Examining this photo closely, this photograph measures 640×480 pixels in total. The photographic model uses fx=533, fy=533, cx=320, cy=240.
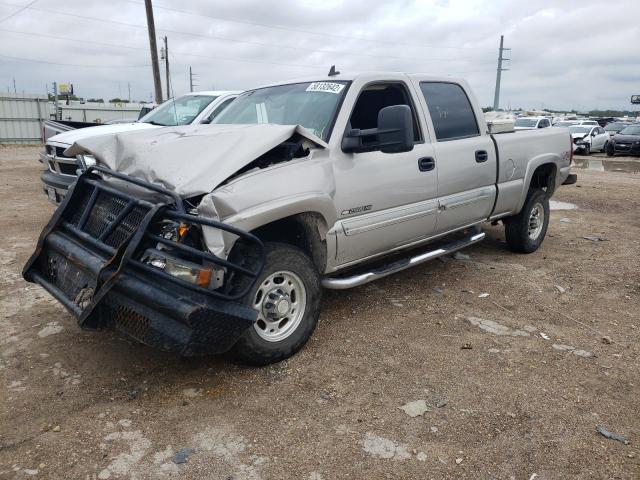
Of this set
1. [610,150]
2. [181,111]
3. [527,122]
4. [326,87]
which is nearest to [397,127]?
[326,87]

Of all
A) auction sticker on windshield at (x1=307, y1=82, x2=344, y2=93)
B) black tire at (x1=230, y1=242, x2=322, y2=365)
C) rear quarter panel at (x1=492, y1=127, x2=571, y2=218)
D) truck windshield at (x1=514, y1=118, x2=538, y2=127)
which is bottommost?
black tire at (x1=230, y1=242, x2=322, y2=365)

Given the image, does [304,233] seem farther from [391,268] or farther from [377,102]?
[377,102]

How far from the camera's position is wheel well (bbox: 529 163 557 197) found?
21.2 feet

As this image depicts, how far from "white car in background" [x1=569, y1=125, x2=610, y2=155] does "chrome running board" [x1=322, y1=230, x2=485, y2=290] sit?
22836 millimetres

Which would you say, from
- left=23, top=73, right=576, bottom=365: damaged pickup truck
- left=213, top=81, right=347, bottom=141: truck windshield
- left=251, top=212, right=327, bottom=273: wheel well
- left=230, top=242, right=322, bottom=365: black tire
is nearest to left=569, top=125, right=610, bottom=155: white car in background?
left=23, top=73, right=576, bottom=365: damaged pickup truck

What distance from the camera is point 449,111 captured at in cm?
510

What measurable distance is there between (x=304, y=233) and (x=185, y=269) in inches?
40.9

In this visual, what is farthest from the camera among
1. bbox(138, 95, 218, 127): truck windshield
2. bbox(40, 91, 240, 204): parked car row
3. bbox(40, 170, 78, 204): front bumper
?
bbox(138, 95, 218, 127): truck windshield

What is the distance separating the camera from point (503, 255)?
651 cm

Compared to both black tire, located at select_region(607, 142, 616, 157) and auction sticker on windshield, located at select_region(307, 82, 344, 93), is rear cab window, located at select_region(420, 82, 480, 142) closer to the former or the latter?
auction sticker on windshield, located at select_region(307, 82, 344, 93)

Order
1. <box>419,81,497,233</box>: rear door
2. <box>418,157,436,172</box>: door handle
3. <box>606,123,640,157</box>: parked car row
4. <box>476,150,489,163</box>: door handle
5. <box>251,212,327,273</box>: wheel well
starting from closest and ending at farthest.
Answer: <box>251,212,327,273</box>: wheel well
<box>418,157,436,172</box>: door handle
<box>419,81,497,233</box>: rear door
<box>476,150,489,163</box>: door handle
<box>606,123,640,157</box>: parked car row

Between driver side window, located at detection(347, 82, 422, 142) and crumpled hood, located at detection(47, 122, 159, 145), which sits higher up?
driver side window, located at detection(347, 82, 422, 142)

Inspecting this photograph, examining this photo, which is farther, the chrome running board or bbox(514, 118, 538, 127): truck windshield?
bbox(514, 118, 538, 127): truck windshield

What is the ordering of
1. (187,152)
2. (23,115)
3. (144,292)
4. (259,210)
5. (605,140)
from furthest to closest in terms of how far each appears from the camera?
1. (605,140)
2. (23,115)
3. (187,152)
4. (259,210)
5. (144,292)
